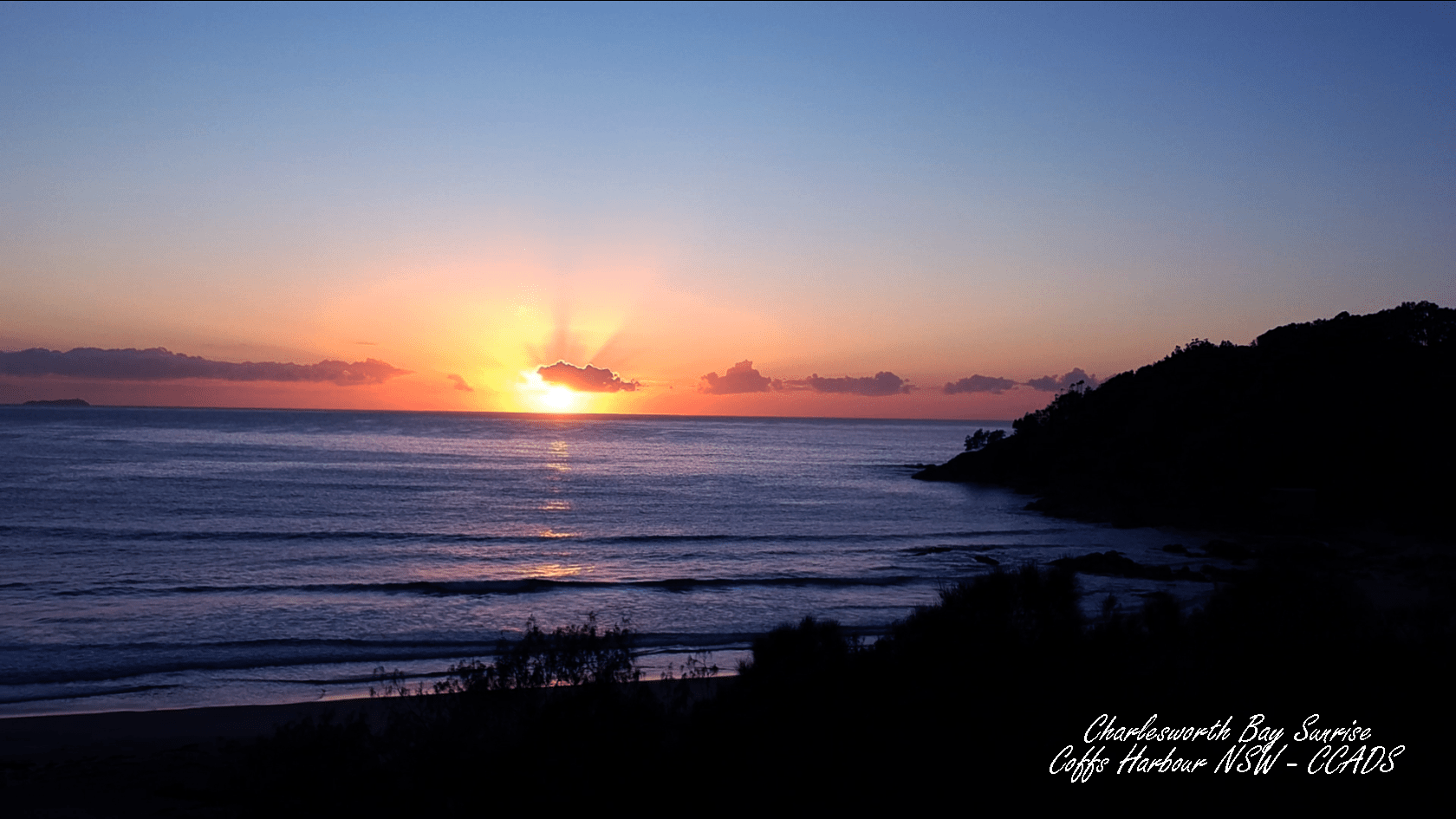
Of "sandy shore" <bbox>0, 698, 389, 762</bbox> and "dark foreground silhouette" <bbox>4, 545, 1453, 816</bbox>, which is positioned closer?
"dark foreground silhouette" <bbox>4, 545, 1453, 816</bbox>

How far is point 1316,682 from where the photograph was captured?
900cm

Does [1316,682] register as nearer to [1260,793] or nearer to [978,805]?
[1260,793]

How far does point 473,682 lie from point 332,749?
2.05 m

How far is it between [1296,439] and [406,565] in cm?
4205

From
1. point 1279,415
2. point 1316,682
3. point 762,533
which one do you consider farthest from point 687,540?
point 1279,415

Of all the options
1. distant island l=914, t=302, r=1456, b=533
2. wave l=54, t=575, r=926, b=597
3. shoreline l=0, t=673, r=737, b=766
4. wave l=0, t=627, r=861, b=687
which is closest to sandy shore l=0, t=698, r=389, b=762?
shoreline l=0, t=673, r=737, b=766

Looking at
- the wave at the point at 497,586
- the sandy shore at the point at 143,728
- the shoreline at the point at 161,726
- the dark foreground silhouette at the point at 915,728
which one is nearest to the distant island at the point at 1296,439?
the wave at the point at 497,586

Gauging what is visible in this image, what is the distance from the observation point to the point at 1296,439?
43.5 meters

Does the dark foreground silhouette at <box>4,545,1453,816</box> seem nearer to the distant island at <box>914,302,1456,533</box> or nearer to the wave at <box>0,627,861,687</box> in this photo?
the wave at <box>0,627,861,687</box>

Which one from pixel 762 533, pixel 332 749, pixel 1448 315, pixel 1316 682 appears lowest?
pixel 762 533

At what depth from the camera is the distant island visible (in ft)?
130

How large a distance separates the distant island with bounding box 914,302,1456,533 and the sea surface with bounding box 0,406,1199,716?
17.8 feet

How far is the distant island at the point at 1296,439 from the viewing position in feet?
130

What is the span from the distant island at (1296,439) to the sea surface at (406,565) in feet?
17.8
